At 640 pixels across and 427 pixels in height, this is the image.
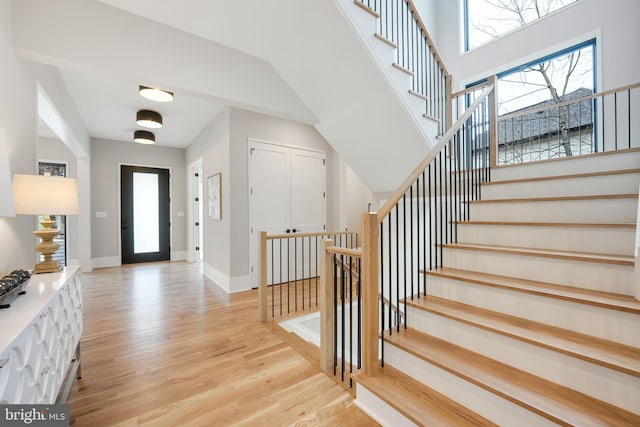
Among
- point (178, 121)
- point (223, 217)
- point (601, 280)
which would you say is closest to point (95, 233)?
point (178, 121)

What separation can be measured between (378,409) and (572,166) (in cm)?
279

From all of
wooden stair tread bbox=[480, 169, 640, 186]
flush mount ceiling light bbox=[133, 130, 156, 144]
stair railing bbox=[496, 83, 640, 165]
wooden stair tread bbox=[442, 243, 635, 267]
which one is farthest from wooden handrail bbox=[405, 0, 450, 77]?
flush mount ceiling light bbox=[133, 130, 156, 144]

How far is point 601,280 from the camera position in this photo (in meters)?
1.59

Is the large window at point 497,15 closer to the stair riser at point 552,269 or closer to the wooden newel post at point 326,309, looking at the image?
the stair riser at point 552,269

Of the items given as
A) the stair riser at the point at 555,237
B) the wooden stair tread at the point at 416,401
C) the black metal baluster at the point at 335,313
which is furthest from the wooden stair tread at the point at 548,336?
the stair riser at the point at 555,237

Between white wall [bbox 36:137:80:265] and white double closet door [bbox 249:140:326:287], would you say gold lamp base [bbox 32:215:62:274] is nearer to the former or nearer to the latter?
white double closet door [bbox 249:140:326:287]

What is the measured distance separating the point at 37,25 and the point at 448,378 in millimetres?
3802

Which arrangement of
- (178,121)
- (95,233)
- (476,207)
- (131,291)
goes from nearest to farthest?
(476,207) < (131,291) < (178,121) < (95,233)

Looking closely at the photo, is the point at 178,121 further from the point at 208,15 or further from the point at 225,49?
the point at 208,15

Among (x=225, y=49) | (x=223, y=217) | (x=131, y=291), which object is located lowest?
(x=131, y=291)

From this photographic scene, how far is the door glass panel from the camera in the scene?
6328 mm

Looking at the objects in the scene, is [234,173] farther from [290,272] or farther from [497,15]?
[497,15]

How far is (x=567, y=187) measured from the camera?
234 cm

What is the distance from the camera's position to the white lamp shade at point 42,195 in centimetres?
161
